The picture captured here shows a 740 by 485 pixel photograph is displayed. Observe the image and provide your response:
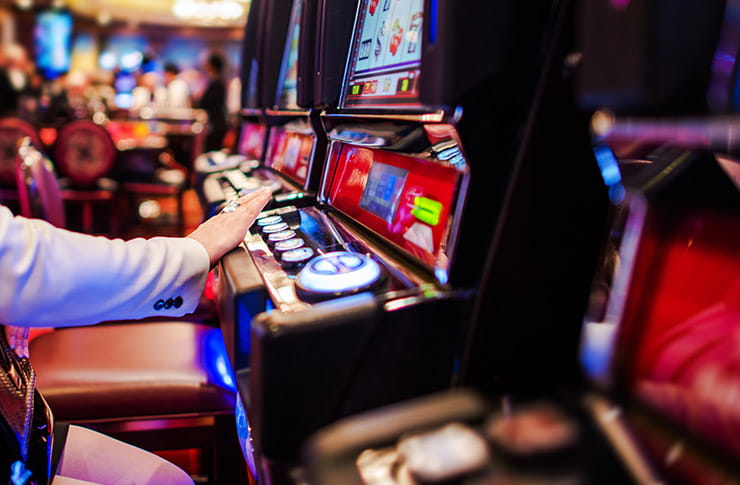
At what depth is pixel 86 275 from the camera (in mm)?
793

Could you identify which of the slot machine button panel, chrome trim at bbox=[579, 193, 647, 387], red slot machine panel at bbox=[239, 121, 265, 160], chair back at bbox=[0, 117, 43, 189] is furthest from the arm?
chair back at bbox=[0, 117, 43, 189]

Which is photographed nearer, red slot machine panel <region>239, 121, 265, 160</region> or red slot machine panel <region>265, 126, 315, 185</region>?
red slot machine panel <region>265, 126, 315, 185</region>

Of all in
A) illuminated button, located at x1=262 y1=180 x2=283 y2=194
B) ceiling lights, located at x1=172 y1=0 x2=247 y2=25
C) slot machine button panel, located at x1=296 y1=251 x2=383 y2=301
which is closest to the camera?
slot machine button panel, located at x1=296 y1=251 x2=383 y2=301

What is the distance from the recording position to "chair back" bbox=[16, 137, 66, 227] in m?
1.62

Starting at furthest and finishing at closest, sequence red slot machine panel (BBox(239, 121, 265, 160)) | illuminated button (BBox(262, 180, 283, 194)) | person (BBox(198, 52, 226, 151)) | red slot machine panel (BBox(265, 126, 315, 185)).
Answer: person (BBox(198, 52, 226, 151)) → red slot machine panel (BBox(239, 121, 265, 160)) → red slot machine panel (BBox(265, 126, 315, 185)) → illuminated button (BBox(262, 180, 283, 194))

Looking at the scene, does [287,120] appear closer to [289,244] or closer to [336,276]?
[289,244]

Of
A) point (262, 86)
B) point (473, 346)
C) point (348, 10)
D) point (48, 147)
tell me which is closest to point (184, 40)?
point (48, 147)

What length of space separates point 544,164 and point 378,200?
0.42m

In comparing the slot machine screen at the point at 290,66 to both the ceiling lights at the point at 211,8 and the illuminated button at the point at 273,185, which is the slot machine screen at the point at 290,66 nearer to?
the illuminated button at the point at 273,185

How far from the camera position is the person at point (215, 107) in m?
6.63

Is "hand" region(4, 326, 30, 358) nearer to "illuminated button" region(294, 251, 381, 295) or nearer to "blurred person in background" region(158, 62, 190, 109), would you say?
"illuminated button" region(294, 251, 381, 295)

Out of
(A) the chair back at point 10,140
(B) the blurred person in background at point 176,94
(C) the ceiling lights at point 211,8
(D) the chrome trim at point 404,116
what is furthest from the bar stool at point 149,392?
(C) the ceiling lights at point 211,8

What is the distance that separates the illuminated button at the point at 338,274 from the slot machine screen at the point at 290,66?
3.56 feet

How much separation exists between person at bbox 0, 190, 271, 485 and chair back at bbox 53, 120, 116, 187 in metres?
3.04
